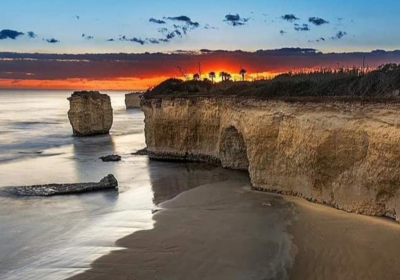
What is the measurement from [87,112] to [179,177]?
26691 millimetres

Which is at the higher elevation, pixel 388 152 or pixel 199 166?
pixel 388 152

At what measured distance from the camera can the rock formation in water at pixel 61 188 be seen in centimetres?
2036

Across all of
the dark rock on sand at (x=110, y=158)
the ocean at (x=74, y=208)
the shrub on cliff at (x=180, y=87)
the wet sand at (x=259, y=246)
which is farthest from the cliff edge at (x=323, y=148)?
the dark rock on sand at (x=110, y=158)

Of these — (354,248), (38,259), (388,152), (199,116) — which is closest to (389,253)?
(354,248)

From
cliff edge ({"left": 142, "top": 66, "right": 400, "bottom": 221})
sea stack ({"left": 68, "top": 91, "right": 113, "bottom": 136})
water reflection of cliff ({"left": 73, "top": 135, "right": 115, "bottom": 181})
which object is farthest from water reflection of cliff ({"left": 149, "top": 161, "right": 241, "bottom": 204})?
sea stack ({"left": 68, "top": 91, "right": 113, "bottom": 136})

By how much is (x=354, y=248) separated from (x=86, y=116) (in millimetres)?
40061

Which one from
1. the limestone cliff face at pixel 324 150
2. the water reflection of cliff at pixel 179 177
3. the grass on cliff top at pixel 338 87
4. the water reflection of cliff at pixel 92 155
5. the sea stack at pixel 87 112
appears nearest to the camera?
the limestone cliff face at pixel 324 150

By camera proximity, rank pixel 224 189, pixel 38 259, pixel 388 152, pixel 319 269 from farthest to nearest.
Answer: pixel 224 189, pixel 388 152, pixel 38 259, pixel 319 269

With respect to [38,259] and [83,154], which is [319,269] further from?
[83,154]

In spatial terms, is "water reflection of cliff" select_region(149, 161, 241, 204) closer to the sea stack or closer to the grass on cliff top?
the grass on cliff top

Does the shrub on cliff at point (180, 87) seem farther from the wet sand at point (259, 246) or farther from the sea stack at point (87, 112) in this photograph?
the sea stack at point (87, 112)

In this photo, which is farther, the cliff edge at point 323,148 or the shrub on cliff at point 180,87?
the shrub on cliff at point 180,87

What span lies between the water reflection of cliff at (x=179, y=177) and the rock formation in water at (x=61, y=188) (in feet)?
7.31

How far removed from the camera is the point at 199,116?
2722 cm
